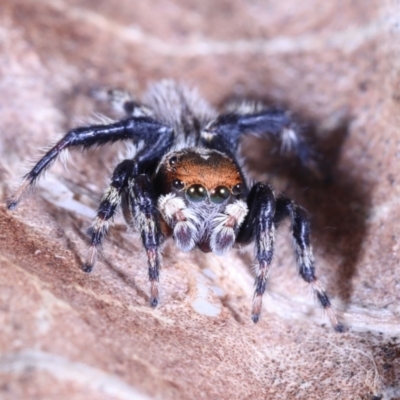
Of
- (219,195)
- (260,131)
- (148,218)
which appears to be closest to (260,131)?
(260,131)

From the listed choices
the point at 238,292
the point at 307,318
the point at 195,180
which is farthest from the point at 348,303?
the point at 195,180

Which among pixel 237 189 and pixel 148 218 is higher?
pixel 237 189

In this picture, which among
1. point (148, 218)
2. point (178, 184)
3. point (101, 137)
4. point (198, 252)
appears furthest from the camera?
point (101, 137)

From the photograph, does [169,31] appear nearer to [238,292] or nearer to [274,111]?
[274,111]

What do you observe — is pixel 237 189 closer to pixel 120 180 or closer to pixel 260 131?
pixel 120 180

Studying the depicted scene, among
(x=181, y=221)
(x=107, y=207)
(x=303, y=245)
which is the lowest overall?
(x=107, y=207)

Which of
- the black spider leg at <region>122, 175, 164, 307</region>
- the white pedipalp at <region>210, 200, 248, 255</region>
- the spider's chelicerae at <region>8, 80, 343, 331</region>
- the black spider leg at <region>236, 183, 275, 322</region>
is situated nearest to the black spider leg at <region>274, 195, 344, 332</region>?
the spider's chelicerae at <region>8, 80, 343, 331</region>

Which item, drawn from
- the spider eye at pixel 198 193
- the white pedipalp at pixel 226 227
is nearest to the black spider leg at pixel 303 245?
the white pedipalp at pixel 226 227
